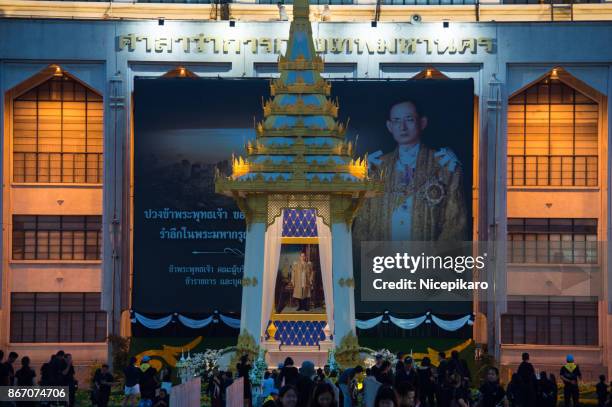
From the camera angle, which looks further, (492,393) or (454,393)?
A: (454,393)

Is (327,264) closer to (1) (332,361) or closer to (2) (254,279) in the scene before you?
(2) (254,279)

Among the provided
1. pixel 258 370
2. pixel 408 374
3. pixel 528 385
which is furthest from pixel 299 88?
pixel 528 385

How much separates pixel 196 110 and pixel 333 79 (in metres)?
4.33

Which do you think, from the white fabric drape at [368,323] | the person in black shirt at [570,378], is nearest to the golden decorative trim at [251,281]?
the person in black shirt at [570,378]

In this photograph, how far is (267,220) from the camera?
1720 inches

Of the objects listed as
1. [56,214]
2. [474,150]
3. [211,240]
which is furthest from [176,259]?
[474,150]

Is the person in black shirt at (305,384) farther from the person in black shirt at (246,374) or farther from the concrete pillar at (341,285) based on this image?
the concrete pillar at (341,285)

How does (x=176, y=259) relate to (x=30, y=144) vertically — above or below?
below

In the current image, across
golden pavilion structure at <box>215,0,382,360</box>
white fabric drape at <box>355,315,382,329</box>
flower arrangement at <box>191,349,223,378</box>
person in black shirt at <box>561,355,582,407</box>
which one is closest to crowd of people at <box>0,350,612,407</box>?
person in black shirt at <box>561,355,582,407</box>

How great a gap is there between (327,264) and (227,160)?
12.4m

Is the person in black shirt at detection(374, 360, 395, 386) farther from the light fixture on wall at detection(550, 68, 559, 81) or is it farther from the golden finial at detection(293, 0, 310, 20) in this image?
the light fixture on wall at detection(550, 68, 559, 81)

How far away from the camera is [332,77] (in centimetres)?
5756

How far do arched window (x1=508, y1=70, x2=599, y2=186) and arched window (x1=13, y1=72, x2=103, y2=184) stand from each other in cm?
1356

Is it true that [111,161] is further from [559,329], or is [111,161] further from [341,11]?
[559,329]
